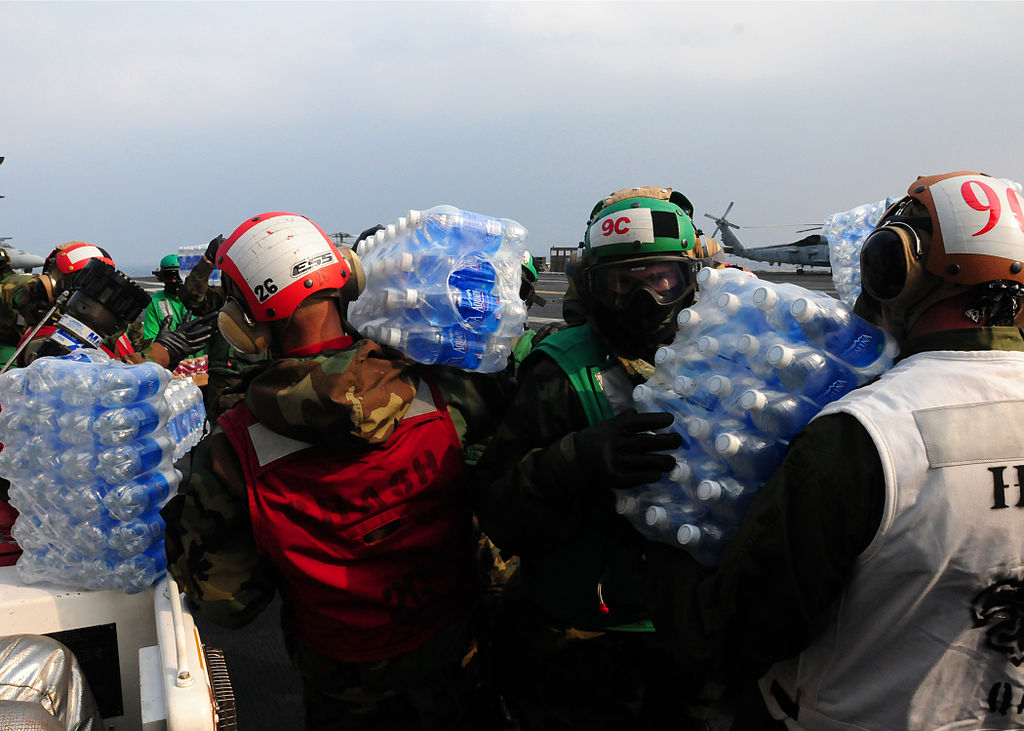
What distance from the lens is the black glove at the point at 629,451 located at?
1.65m

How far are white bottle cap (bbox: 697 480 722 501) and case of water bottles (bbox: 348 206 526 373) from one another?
85 cm

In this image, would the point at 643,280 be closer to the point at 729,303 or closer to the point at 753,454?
the point at 729,303

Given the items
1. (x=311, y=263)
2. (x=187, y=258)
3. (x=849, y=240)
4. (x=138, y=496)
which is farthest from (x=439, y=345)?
(x=187, y=258)

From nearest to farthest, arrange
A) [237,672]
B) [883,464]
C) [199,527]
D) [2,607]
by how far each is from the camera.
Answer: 1. [883,464]
2. [199,527]
3. [2,607]
4. [237,672]

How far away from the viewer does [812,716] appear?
1.50 meters

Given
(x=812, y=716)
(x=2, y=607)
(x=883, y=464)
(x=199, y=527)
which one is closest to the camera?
(x=883, y=464)

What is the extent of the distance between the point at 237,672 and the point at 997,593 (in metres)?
4.08

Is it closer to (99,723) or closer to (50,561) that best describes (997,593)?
(99,723)

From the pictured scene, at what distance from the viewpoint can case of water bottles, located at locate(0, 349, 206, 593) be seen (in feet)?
8.23

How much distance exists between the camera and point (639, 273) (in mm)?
2086

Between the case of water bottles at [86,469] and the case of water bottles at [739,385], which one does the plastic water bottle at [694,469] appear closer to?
the case of water bottles at [739,385]

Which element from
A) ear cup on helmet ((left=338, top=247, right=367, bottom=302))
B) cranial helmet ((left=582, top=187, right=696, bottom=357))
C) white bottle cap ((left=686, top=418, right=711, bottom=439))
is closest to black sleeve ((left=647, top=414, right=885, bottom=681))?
white bottle cap ((left=686, top=418, right=711, bottom=439))

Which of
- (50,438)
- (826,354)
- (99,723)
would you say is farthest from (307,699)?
(826,354)

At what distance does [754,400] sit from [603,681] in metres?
1.14
